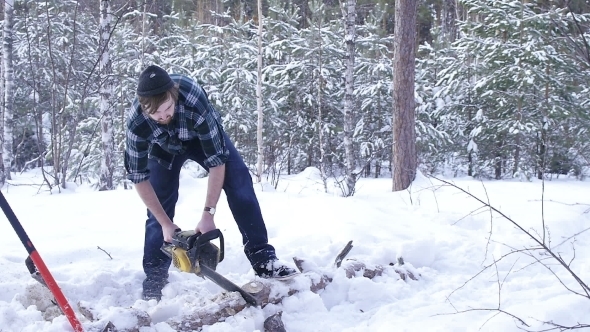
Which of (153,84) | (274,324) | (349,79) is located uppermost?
(349,79)

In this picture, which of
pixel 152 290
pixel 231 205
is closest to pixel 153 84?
pixel 231 205

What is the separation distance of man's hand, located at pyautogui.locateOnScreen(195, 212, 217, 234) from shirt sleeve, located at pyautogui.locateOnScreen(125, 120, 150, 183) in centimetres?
41

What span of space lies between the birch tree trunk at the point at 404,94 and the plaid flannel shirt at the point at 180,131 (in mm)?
4918

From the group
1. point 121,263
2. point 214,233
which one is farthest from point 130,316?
point 121,263

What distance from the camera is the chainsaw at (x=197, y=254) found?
96.2 inches

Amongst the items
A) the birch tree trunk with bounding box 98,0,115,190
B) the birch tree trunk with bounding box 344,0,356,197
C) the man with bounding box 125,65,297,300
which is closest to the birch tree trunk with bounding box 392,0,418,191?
the birch tree trunk with bounding box 344,0,356,197

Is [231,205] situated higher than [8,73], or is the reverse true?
[8,73]

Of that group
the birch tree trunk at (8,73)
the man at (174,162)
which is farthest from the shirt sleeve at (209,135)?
the birch tree trunk at (8,73)

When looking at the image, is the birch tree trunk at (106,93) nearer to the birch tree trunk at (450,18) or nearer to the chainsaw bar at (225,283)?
the chainsaw bar at (225,283)

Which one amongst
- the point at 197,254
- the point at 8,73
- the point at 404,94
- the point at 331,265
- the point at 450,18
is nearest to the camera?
the point at 197,254

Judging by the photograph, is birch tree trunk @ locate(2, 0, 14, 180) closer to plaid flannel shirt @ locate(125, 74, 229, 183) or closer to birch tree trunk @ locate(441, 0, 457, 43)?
plaid flannel shirt @ locate(125, 74, 229, 183)

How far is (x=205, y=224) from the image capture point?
2596mm

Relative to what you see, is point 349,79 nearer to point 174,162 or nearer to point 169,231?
point 174,162

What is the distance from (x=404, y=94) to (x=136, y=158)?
5281 millimetres
